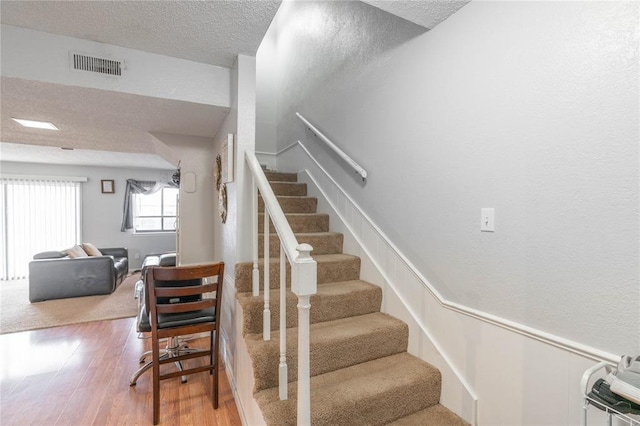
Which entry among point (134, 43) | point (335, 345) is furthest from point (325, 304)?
point (134, 43)

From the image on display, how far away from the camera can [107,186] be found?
647 cm

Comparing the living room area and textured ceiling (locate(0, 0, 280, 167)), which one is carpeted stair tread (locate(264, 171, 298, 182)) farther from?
textured ceiling (locate(0, 0, 280, 167))

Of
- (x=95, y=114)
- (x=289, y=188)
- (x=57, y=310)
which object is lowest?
(x=57, y=310)

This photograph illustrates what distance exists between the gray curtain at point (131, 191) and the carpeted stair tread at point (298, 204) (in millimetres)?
4614

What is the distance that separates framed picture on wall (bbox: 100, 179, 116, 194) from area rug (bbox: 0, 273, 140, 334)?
2351 millimetres

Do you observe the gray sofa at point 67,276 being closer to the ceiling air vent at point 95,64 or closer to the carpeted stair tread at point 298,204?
the carpeted stair tread at point 298,204

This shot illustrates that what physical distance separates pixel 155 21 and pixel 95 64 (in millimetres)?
570

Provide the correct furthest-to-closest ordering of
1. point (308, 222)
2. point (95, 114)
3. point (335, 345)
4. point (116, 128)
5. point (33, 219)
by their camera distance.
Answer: point (33, 219) → point (116, 128) → point (308, 222) → point (95, 114) → point (335, 345)

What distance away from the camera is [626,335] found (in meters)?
1.04

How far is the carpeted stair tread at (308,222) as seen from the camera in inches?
105

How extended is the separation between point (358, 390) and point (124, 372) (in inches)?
82.4

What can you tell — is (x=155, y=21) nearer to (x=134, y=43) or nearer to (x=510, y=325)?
(x=134, y=43)

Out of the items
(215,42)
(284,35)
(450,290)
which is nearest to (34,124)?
(215,42)

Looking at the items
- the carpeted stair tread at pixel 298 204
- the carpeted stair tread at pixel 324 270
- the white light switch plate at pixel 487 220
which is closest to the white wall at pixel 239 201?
the carpeted stair tread at pixel 324 270
